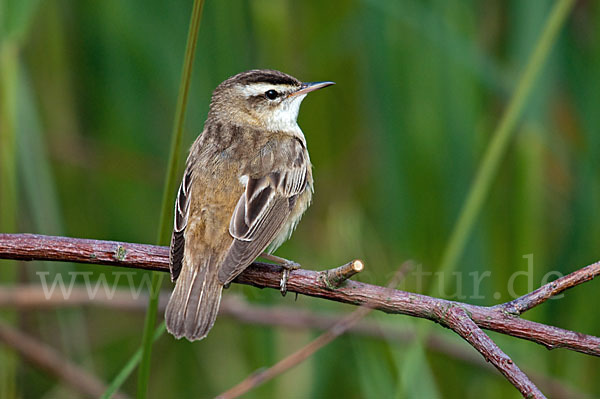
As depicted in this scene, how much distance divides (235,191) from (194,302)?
0.72 metres

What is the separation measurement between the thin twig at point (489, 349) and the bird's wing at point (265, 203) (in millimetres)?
1125

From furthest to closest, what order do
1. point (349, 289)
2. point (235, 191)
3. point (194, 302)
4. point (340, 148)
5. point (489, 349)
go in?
point (340, 148) < point (235, 191) < point (194, 302) < point (349, 289) < point (489, 349)

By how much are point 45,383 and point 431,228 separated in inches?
128

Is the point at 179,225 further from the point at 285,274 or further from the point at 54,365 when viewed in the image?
the point at 54,365

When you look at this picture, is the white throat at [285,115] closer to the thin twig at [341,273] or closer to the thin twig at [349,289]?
the thin twig at [349,289]

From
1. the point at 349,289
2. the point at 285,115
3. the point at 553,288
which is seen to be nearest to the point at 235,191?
the point at 285,115

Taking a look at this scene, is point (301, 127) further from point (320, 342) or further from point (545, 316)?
point (320, 342)

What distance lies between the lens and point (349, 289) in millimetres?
2859

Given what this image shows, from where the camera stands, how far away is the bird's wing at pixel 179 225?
3385 mm

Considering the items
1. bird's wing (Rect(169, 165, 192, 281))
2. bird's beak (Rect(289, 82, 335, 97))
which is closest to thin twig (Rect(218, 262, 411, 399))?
bird's wing (Rect(169, 165, 192, 281))

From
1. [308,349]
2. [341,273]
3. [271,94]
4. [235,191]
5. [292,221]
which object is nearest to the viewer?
[341,273]

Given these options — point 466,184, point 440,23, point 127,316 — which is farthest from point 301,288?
point 127,316

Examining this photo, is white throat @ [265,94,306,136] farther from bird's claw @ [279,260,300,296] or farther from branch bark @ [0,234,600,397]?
branch bark @ [0,234,600,397]

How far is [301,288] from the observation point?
2945 millimetres
